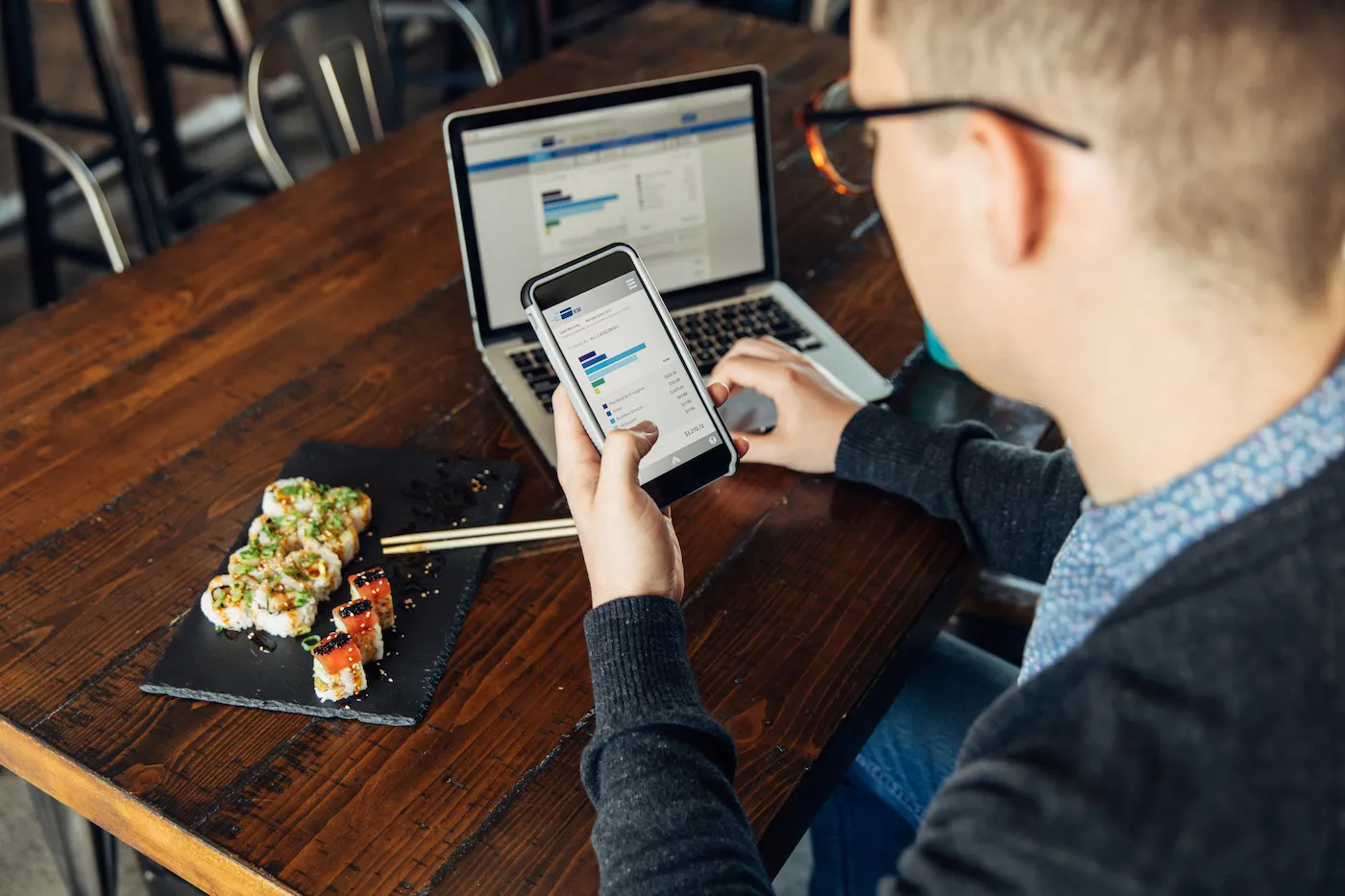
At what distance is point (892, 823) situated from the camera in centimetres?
114

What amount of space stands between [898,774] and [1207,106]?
0.78 meters

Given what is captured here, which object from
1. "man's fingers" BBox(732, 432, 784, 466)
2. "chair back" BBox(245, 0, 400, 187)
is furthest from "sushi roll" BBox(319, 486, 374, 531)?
"chair back" BBox(245, 0, 400, 187)

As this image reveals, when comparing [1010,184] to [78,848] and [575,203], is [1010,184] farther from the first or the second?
[78,848]

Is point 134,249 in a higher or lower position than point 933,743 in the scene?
lower

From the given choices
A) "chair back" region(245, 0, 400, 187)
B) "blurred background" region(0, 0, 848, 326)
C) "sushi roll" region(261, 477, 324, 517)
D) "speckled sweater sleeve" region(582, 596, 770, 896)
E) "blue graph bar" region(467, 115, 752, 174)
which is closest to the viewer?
"speckled sweater sleeve" region(582, 596, 770, 896)

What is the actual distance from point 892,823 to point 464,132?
84 centimetres

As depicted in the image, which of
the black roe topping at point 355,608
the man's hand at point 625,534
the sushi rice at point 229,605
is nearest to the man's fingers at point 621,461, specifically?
the man's hand at point 625,534

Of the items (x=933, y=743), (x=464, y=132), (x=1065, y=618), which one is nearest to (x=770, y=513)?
(x=933, y=743)

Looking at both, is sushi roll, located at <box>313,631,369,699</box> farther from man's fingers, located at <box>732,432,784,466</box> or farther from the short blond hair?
the short blond hair

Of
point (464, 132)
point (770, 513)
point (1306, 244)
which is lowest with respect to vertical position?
point (770, 513)

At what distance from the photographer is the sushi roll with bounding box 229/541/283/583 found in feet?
3.09

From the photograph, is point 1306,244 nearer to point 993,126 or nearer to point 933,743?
point 993,126

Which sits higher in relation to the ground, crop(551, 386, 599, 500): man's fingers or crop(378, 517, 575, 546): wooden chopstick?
crop(551, 386, 599, 500): man's fingers

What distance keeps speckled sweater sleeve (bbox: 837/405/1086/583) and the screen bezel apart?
355 millimetres
